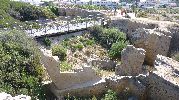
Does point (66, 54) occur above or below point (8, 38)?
below

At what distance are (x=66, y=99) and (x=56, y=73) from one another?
147 centimetres

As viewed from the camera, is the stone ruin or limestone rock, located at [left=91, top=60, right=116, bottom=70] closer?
the stone ruin

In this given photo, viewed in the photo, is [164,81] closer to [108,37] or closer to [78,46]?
[78,46]

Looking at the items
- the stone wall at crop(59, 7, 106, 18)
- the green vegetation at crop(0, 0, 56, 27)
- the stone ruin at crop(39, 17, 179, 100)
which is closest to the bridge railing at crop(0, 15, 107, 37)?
the stone wall at crop(59, 7, 106, 18)

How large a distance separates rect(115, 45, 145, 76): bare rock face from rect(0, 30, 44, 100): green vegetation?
4967 millimetres

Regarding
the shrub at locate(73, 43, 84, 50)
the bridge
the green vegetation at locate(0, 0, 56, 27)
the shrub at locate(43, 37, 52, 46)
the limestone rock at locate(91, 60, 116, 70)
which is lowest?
the limestone rock at locate(91, 60, 116, 70)

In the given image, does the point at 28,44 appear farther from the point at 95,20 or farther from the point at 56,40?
the point at 95,20

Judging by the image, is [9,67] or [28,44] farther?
[28,44]

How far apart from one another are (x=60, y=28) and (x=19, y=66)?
10894mm

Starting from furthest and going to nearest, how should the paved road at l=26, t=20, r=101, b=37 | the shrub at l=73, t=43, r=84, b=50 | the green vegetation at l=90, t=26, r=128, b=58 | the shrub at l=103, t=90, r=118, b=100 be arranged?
the green vegetation at l=90, t=26, r=128, b=58, the shrub at l=73, t=43, r=84, b=50, the paved road at l=26, t=20, r=101, b=37, the shrub at l=103, t=90, r=118, b=100

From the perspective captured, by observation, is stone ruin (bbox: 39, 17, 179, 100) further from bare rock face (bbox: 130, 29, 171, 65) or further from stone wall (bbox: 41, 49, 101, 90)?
bare rock face (bbox: 130, 29, 171, 65)

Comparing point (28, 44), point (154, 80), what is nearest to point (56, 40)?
point (28, 44)

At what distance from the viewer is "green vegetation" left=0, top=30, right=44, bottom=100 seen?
18.3 meters

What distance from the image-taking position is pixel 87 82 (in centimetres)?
1917
